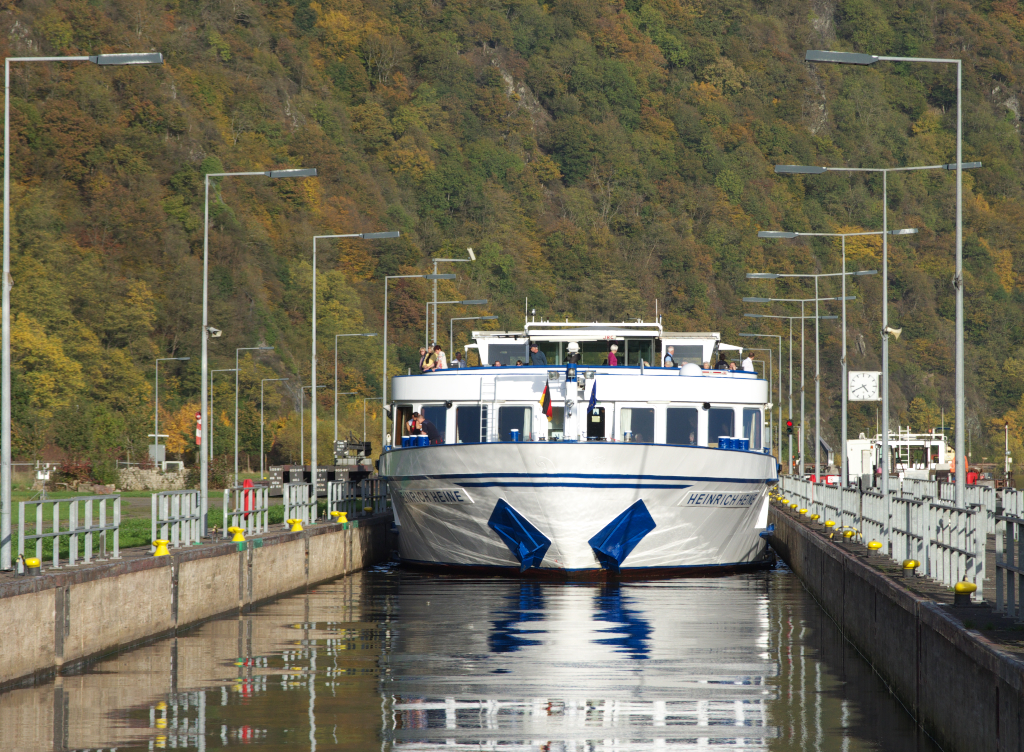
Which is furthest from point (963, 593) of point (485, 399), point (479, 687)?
point (485, 399)

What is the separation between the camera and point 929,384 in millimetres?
187375

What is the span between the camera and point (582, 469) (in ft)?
96.8

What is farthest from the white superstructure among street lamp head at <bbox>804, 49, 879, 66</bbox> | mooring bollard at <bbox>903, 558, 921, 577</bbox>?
mooring bollard at <bbox>903, 558, 921, 577</bbox>

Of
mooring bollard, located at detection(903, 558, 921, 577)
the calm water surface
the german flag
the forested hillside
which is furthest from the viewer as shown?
the forested hillside

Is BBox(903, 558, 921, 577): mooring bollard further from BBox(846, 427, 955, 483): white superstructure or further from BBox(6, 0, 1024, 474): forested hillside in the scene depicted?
BBox(846, 427, 955, 483): white superstructure

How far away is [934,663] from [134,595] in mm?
9788

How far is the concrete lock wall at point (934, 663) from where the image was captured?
9781 millimetres

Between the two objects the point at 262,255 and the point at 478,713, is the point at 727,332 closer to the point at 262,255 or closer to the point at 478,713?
the point at 262,255

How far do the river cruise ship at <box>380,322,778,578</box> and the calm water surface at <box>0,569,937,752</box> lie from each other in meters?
5.24

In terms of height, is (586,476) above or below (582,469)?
below

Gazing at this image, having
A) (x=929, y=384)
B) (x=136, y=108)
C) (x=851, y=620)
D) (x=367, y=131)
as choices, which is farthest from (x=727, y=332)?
(x=851, y=620)

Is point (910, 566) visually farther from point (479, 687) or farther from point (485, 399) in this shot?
point (485, 399)

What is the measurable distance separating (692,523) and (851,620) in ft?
37.5

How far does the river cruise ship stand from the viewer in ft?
97.3
